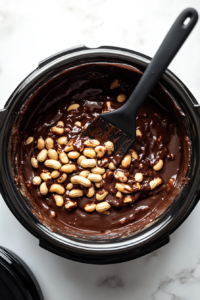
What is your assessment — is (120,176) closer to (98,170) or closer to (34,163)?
(98,170)

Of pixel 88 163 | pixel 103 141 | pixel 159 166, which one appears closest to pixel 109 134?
pixel 103 141

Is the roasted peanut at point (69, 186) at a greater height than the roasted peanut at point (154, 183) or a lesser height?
lesser

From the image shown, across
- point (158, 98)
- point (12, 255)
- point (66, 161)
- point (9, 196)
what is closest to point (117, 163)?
point (66, 161)

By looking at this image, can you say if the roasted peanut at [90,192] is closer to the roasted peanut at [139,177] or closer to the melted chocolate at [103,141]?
the melted chocolate at [103,141]

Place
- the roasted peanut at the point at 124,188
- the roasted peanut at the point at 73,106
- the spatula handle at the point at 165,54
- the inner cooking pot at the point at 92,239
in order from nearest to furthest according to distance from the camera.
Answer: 1. the spatula handle at the point at 165,54
2. the inner cooking pot at the point at 92,239
3. the roasted peanut at the point at 124,188
4. the roasted peanut at the point at 73,106

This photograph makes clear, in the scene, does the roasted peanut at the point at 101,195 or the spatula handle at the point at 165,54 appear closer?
the spatula handle at the point at 165,54

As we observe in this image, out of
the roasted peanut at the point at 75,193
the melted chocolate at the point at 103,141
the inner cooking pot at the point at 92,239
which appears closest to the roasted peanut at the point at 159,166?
the melted chocolate at the point at 103,141

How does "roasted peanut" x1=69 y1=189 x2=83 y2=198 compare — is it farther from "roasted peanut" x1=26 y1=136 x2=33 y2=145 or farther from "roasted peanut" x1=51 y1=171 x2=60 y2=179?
"roasted peanut" x1=26 y1=136 x2=33 y2=145

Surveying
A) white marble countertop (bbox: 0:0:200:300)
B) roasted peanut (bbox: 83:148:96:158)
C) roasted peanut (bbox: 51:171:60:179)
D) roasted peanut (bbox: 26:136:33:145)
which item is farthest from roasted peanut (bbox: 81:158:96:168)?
white marble countertop (bbox: 0:0:200:300)
